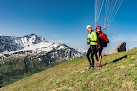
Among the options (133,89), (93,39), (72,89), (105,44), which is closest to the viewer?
(133,89)

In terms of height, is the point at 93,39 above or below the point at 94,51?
above

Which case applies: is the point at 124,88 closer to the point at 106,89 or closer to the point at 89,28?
the point at 106,89

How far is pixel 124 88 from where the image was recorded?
560cm

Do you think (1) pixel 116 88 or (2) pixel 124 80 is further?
(2) pixel 124 80

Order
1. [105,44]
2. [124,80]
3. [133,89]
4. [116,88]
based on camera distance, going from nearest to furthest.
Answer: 1. [133,89]
2. [116,88]
3. [124,80]
4. [105,44]

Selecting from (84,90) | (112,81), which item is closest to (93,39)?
(112,81)

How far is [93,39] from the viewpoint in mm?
9305

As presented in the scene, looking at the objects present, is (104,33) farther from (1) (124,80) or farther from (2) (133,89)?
(2) (133,89)

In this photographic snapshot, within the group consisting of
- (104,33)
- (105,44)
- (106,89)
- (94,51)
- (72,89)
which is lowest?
(72,89)

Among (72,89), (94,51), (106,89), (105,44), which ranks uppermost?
(105,44)

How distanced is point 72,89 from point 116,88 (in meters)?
2.83

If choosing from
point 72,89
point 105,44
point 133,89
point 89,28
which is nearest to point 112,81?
point 133,89

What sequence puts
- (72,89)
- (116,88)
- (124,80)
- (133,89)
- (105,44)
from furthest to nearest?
(105,44) < (72,89) < (124,80) < (116,88) < (133,89)

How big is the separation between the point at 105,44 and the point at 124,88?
5156 mm
